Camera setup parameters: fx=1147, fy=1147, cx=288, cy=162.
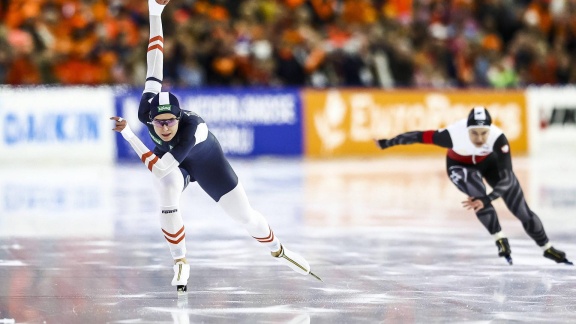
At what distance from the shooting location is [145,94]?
26.6 feet

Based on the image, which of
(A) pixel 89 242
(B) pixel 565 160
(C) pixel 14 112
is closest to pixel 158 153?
(A) pixel 89 242

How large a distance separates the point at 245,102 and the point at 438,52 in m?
4.28

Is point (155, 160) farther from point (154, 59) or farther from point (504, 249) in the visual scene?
point (504, 249)

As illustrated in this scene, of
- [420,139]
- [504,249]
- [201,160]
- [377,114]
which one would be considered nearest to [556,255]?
[504,249]

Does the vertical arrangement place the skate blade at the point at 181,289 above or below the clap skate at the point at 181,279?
below

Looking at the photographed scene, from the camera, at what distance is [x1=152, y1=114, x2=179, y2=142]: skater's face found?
301 inches

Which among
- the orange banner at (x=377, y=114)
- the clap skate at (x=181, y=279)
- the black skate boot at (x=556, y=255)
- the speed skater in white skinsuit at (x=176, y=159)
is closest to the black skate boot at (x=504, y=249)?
the black skate boot at (x=556, y=255)

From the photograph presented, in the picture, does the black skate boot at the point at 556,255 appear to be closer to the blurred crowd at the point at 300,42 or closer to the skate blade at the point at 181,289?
the skate blade at the point at 181,289

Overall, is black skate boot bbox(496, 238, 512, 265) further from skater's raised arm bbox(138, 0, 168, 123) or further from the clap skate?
skater's raised arm bbox(138, 0, 168, 123)

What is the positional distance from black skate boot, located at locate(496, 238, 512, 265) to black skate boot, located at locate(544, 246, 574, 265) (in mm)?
320

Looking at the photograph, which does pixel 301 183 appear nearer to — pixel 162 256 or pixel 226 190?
pixel 162 256

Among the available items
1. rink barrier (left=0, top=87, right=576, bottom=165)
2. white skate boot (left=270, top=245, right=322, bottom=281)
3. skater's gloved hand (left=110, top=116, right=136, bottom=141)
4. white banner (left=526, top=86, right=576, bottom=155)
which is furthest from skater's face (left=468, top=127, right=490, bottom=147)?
white banner (left=526, top=86, right=576, bottom=155)

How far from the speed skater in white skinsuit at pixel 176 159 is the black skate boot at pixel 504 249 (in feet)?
6.94

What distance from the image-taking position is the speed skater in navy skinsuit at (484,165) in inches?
370
